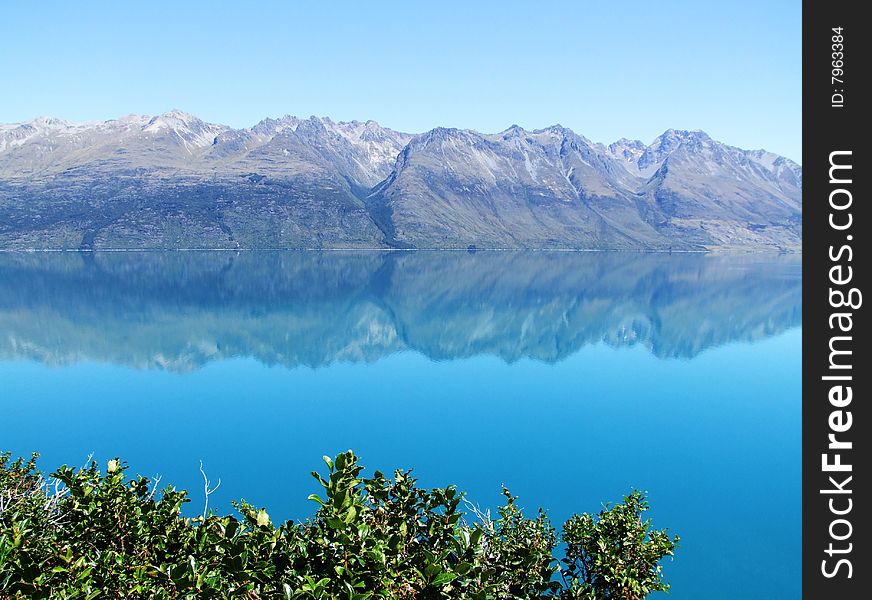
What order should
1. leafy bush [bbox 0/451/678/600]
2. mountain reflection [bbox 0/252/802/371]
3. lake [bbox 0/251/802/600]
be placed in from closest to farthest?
leafy bush [bbox 0/451/678/600]
lake [bbox 0/251/802/600]
mountain reflection [bbox 0/252/802/371]

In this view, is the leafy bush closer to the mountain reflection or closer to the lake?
the lake

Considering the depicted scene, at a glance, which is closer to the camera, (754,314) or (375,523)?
(375,523)

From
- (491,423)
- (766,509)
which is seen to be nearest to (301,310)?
(491,423)

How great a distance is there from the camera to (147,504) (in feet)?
40.6

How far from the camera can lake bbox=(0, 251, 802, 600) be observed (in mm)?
44500

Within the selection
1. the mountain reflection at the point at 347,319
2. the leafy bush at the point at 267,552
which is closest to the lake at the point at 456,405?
the mountain reflection at the point at 347,319

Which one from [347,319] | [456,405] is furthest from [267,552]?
[347,319]

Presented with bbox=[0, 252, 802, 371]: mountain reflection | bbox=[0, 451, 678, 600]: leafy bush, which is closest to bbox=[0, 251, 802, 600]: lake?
bbox=[0, 252, 802, 371]: mountain reflection

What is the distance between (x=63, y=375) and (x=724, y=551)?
272 feet

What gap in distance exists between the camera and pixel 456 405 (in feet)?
226

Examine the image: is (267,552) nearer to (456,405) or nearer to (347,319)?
(456,405)

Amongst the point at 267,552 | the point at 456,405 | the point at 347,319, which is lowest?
the point at 456,405
